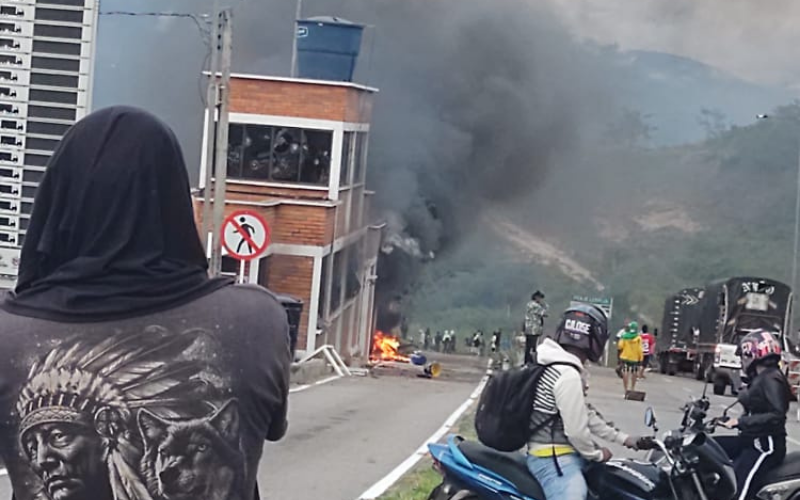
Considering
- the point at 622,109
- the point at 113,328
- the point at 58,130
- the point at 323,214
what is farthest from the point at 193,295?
the point at 622,109

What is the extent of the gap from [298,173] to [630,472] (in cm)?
2655

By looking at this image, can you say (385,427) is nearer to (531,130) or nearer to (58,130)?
(58,130)

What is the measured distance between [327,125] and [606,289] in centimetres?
2747

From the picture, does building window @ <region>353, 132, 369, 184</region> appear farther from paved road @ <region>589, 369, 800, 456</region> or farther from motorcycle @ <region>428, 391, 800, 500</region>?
motorcycle @ <region>428, 391, 800, 500</region>

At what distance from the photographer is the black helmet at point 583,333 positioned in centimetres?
683

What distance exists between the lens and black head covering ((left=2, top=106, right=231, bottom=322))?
2.62m

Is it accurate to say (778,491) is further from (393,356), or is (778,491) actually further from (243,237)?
(393,356)

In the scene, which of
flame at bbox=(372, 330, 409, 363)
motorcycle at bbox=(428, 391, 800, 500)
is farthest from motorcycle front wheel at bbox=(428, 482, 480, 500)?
flame at bbox=(372, 330, 409, 363)

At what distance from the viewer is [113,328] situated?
2629mm

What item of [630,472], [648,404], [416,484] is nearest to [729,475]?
[630,472]

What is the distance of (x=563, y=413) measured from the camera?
6.70 m

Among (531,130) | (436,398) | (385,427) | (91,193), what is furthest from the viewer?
(531,130)

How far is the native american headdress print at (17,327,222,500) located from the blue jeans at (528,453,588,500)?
174 inches

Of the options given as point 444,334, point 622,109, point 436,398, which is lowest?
point 444,334
